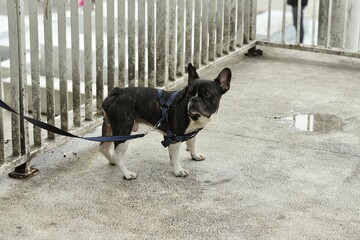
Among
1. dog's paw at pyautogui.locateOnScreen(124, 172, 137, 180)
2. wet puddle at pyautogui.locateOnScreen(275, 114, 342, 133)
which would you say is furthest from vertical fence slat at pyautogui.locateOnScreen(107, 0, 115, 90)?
wet puddle at pyautogui.locateOnScreen(275, 114, 342, 133)

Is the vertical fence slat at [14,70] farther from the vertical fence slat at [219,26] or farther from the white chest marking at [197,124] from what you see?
the vertical fence slat at [219,26]

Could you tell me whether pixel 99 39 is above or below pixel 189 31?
above

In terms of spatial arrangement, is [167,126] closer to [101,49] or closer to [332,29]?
[101,49]

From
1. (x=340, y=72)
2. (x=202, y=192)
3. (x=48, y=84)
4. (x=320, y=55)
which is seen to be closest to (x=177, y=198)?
(x=202, y=192)

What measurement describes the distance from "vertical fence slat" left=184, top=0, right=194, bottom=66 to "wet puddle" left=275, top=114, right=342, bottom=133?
1395 mm

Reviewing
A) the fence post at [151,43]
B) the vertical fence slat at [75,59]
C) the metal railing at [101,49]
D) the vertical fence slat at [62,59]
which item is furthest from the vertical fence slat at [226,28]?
the vertical fence slat at [62,59]

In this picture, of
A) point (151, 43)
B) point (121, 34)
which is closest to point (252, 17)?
point (151, 43)

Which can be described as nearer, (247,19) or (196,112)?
(196,112)

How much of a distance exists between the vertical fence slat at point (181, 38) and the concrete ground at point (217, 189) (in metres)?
0.74

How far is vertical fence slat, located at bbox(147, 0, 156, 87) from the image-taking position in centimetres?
691

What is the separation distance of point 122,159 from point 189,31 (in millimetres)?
2632

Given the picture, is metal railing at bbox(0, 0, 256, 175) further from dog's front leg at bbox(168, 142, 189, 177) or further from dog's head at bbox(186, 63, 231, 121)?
dog's head at bbox(186, 63, 231, 121)

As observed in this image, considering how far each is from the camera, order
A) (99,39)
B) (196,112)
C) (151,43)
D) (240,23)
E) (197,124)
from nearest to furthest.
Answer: (196,112) → (197,124) → (99,39) → (151,43) → (240,23)

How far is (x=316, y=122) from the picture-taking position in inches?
268
